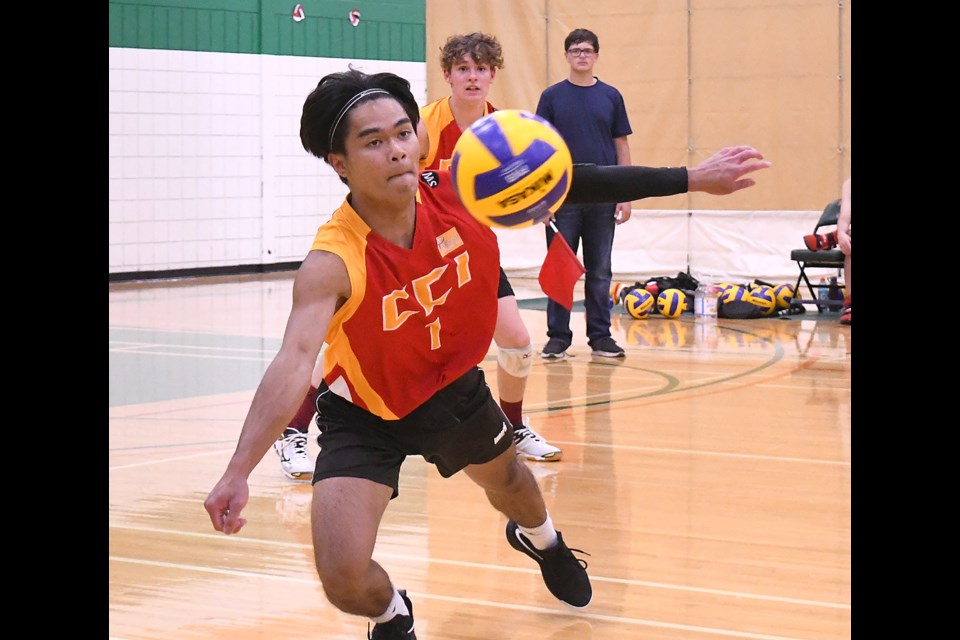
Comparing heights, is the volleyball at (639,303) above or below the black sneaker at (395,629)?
above

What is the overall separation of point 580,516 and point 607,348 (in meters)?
4.38

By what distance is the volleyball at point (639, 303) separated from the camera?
12.1 meters

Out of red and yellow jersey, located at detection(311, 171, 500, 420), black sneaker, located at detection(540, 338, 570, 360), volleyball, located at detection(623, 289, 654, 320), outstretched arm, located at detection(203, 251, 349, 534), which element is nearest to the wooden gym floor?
black sneaker, located at detection(540, 338, 570, 360)

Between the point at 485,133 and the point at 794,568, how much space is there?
1.92 metres

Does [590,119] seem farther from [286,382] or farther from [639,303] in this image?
[286,382]

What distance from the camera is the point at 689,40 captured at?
47.0 ft

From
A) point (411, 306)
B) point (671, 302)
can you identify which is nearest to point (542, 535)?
point (411, 306)

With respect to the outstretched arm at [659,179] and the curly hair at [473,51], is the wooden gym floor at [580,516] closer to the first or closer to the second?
the outstretched arm at [659,179]

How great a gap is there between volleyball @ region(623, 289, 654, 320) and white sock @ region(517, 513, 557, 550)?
7.83 metres

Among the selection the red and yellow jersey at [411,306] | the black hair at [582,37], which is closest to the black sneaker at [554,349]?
the black hair at [582,37]

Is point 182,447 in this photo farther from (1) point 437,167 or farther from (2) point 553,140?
(2) point 553,140

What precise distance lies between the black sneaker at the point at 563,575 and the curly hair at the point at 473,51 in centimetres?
248

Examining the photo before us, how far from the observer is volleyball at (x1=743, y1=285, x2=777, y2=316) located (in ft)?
39.7

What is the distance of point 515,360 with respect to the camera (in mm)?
6207
